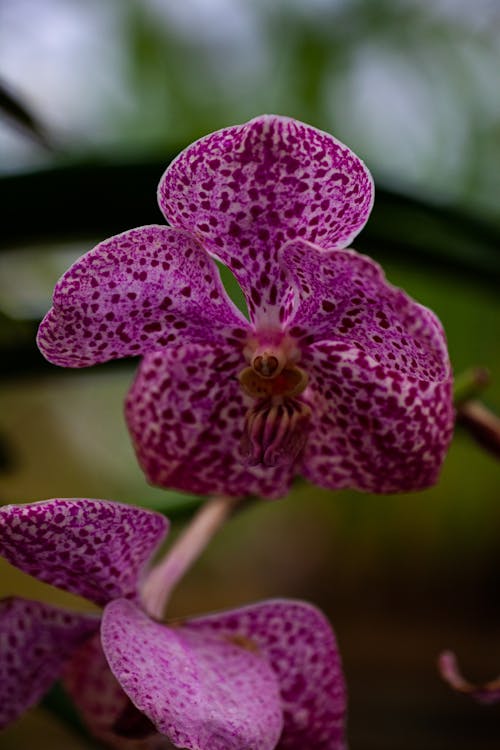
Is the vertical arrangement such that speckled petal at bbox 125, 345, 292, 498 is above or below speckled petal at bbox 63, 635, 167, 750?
above

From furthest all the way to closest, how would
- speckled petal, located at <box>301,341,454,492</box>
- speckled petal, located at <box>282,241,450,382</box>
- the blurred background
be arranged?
1. the blurred background
2. speckled petal, located at <box>301,341,454,492</box>
3. speckled petal, located at <box>282,241,450,382</box>

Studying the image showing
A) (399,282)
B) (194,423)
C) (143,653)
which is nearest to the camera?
(143,653)

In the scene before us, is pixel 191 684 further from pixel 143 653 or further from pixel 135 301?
pixel 135 301

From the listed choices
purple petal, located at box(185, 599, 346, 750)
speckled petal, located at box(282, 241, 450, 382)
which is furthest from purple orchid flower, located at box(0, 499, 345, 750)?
speckled petal, located at box(282, 241, 450, 382)

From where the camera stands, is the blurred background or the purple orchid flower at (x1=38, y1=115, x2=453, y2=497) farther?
the blurred background

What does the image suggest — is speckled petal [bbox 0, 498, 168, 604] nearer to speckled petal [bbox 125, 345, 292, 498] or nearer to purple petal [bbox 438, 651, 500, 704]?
speckled petal [bbox 125, 345, 292, 498]

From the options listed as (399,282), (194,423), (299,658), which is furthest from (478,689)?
(399,282)

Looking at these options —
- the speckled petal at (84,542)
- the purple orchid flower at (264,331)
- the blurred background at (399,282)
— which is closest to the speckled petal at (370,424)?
the purple orchid flower at (264,331)

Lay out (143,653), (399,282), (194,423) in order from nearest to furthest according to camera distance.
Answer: (143,653) < (194,423) < (399,282)

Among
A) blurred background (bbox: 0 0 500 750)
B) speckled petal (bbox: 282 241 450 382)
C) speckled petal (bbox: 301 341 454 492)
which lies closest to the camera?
Answer: speckled petal (bbox: 282 241 450 382)
